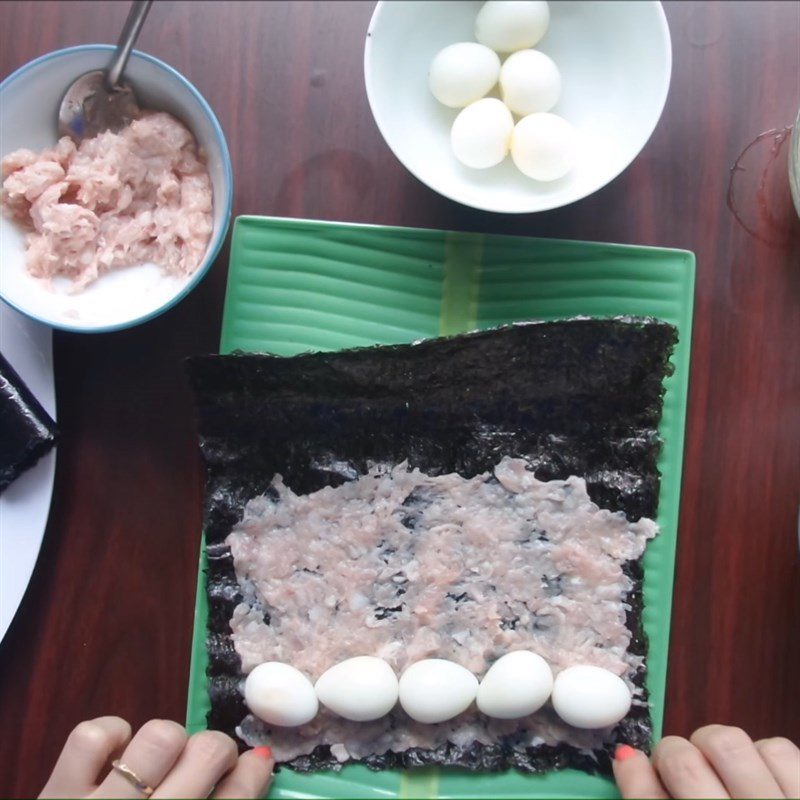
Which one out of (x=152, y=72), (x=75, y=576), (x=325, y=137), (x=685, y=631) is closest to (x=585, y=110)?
(x=325, y=137)

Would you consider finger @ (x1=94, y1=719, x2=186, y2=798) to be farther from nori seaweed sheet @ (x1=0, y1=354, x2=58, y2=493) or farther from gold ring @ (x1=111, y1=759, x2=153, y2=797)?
nori seaweed sheet @ (x1=0, y1=354, x2=58, y2=493)

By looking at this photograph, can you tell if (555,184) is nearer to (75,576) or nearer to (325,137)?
(325,137)

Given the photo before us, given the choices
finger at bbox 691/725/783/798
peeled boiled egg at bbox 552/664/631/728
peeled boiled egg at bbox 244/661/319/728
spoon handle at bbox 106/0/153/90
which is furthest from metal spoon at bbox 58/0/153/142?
finger at bbox 691/725/783/798

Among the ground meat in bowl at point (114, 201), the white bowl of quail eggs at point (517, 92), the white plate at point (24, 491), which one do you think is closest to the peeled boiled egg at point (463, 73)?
the white bowl of quail eggs at point (517, 92)

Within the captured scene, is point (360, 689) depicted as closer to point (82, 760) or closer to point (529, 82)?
point (82, 760)

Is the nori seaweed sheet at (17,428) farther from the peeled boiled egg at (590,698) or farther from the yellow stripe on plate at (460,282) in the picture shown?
the peeled boiled egg at (590,698)

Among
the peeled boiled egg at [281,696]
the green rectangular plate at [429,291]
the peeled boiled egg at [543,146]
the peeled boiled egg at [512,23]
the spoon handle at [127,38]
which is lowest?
the peeled boiled egg at [281,696]
